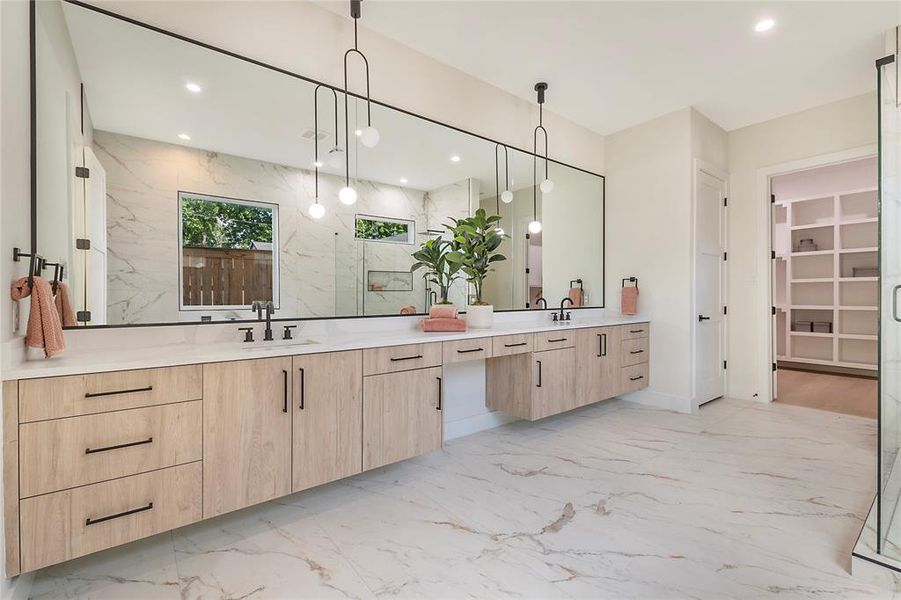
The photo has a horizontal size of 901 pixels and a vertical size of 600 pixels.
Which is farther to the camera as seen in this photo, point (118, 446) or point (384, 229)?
point (384, 229)

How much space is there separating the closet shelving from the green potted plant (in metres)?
4.16

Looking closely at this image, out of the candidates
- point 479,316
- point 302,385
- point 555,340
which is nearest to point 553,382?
point 555,340

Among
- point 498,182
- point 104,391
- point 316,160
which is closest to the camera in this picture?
point 104,391

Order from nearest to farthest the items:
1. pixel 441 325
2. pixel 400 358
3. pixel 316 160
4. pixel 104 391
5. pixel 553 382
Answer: pixel 104 391
pixel 400 358
pixel 316 160
pixel 441 325
pixel 553 382

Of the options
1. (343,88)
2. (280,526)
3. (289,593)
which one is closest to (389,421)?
(280,526)

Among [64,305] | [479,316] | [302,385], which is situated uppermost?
[64,305]

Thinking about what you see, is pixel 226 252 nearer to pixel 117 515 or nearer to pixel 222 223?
pixel 222 223

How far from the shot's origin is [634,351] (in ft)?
13.2

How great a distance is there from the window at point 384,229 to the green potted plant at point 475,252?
1.15 ft

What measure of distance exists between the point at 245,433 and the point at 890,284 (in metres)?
3.46

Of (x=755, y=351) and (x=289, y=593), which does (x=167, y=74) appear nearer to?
(x=289, y=593)

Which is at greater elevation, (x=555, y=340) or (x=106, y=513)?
(x=555, y=340)

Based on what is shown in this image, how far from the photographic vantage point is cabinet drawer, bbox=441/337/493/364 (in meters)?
2.56

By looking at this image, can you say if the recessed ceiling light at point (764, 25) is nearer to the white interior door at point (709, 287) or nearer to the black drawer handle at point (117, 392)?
the white interior door at point (709, 287)
